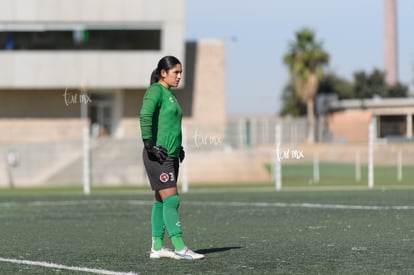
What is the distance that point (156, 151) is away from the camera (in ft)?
30.3

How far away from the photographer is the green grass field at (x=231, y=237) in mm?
8594

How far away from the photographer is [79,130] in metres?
61.3

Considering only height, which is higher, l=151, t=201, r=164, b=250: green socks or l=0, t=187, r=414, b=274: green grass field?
l=151, t=201, r=164, b=250: green socks

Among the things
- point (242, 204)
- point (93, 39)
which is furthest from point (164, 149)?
point (93, 39)

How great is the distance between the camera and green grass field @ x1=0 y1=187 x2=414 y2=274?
859 centimetres

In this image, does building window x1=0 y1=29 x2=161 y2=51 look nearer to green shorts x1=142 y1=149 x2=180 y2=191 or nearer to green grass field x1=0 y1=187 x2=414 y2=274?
green grass field x1=0 y1=187 x2=414 y2=274

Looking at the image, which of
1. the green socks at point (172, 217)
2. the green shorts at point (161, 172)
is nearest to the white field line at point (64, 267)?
the green socks at point (172, 217)

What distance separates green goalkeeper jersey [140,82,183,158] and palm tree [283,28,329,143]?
7332 centimetres

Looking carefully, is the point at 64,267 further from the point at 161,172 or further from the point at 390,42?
the point at 390,42

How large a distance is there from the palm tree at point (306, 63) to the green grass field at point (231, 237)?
212 feet

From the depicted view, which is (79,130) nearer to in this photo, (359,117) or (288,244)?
(359,117)

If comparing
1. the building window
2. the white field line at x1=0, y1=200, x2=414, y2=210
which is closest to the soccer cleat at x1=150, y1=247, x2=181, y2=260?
the white field line at x1=0, y1=200, x2=414, y2=210

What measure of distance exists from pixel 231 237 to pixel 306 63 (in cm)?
7339

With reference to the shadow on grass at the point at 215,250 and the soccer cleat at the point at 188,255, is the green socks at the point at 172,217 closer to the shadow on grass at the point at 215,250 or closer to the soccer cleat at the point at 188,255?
the soccer cleat at the point at 188,255
